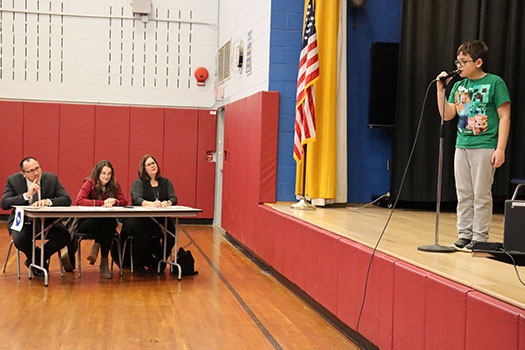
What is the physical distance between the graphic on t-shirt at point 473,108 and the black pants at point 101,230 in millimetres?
3283

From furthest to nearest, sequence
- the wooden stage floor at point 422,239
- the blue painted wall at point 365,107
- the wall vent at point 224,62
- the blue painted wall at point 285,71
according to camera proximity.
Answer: the wall vent at point 224,62
the blue painted wall at point 365,107
the blue painted wall at point 285,71
the wooden stage floor at point 422,239

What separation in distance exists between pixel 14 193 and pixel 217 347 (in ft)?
9.00

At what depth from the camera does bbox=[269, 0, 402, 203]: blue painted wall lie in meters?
6.58

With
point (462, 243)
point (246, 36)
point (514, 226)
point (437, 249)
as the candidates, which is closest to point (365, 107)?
point (246, 36)

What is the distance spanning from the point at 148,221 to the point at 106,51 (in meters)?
4.77

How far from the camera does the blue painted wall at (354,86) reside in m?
6.58

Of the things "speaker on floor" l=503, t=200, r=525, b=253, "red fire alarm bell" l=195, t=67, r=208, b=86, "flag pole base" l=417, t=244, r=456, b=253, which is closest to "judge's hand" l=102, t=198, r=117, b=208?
"flag pole base" l=417, t=244, r=456, b=253

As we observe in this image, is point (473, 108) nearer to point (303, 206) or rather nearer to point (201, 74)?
point (303, 206)

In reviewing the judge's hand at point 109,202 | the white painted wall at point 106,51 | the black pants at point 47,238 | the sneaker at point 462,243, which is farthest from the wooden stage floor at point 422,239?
the white painted wall at point 106,51

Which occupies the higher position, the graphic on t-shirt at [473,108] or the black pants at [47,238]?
the graphic on t-shirt at [473,108]

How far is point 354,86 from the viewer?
669 centimetres

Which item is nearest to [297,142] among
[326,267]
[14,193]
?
[326,267]

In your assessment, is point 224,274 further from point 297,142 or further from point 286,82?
point 286,82

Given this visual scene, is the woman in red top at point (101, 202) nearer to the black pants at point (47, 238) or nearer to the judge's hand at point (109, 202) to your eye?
the judge's hand at point (109, 202)
